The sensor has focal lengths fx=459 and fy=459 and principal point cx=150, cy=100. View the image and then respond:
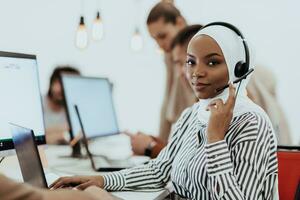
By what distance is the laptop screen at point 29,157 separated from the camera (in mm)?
1208

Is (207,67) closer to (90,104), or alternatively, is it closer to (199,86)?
(199,86)

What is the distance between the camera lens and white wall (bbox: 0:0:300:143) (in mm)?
3861

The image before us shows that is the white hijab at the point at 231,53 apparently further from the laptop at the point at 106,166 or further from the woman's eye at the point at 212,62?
the laptop at the point at 106,166

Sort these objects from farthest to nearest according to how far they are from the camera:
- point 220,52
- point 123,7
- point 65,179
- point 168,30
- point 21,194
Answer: point 123,7 → point 168,30 → point 65,179 → point 220,52 → point 21,194

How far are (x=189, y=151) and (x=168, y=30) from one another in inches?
63.5

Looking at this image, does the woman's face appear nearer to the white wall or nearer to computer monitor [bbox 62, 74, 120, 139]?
computer monitor [bbox 62, 74, 120, 139]

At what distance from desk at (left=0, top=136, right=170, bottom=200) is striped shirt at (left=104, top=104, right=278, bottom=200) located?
0.30 ft

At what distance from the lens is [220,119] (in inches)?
51.9

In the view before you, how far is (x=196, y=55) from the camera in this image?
56.2 inches

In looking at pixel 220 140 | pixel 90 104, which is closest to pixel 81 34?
pixel 90 104

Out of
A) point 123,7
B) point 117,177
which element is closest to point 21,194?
point 117,177

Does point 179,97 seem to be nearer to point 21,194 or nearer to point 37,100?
point 37,100

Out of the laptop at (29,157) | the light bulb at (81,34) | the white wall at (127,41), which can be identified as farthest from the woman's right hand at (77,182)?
→ the white wall at (127,41)

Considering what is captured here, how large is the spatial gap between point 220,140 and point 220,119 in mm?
64
